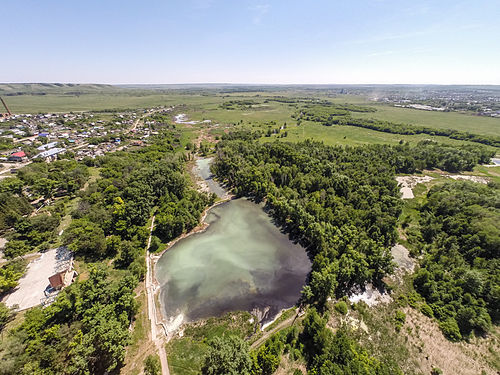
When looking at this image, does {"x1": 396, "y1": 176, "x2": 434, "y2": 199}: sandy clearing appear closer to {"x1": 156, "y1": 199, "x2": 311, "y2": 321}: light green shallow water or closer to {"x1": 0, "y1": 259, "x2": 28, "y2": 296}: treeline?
{"x1": 156, "y1": 199, "x2": 311, "y2": 321}: light green shallow water

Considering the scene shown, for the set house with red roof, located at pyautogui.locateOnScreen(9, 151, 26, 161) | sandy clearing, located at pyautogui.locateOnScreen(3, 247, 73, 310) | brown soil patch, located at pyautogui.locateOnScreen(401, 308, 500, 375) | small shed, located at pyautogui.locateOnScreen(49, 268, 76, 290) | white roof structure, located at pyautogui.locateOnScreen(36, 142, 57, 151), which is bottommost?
brown soil patch, located at pyautogui.locateOnScreen(401, 308, 500, 375)

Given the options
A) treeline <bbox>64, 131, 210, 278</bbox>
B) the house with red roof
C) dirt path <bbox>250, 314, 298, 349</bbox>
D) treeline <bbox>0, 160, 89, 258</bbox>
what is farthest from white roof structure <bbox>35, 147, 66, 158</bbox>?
dirt path <bbox>250, 314, 298, 349</bbox>

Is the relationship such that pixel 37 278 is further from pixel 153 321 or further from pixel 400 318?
pixel 400 318

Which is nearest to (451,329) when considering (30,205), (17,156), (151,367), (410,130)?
(151,367)

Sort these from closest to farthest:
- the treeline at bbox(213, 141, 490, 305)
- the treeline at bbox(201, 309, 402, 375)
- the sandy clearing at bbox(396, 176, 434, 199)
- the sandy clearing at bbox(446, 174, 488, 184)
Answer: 1. the treeline at bbox(201, 309, 402, 375)
2. the treeline at bbox(213, 141, 490, 305)
3. the sandy clearing at bbox(396, 176, 434, 199)
4. the sandy clearing at bbox(446, 174, 488, 184)

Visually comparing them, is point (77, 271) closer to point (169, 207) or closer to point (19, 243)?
point (19, 243)

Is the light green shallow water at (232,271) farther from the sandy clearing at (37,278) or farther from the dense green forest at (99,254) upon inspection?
the sandy clearing at (37,278)


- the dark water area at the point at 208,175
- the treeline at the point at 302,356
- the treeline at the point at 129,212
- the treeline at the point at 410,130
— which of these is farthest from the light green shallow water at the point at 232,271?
the treeline at the point at 410,130
